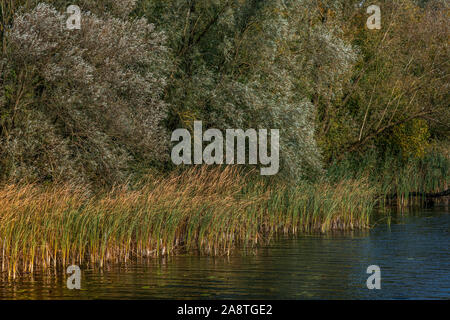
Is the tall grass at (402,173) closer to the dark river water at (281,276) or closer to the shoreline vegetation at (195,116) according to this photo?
the shoreline vegetation at (195,116)

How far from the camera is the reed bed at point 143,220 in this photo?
1527cm

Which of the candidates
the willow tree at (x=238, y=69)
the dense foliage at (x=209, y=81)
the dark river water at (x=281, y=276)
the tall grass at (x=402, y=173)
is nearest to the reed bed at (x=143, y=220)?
the dark river water at (x=281, y=276)

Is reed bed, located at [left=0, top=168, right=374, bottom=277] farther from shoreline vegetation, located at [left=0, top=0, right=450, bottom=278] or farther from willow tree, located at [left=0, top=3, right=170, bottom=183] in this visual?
willow tree, located at [left=0, top=3, right=170, bottom=183]

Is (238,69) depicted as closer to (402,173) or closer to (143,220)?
(143,220)

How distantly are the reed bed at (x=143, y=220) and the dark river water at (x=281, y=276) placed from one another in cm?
68

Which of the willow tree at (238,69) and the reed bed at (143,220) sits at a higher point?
the willow tree at (238,69)

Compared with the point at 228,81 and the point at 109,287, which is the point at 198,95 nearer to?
the point at 228,81

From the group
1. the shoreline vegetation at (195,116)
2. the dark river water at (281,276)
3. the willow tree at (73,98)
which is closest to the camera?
the dark river water at (281,276)

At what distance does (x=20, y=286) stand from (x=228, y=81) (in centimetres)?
1263

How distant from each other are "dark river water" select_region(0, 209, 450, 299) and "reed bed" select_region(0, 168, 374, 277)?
680 mm

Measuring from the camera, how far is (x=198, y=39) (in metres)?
25.6

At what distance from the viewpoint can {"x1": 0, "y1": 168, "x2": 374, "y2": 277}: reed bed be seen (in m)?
15.3

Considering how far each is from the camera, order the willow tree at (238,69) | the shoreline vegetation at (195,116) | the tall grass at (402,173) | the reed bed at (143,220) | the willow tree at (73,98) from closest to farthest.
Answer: the reed bed at (143,220), the shoreline vegetation at (195,116), the willow tree at (73,98), the willow tree at (238,69), the tall grass at (402,173)

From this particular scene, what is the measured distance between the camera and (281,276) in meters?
15.6
